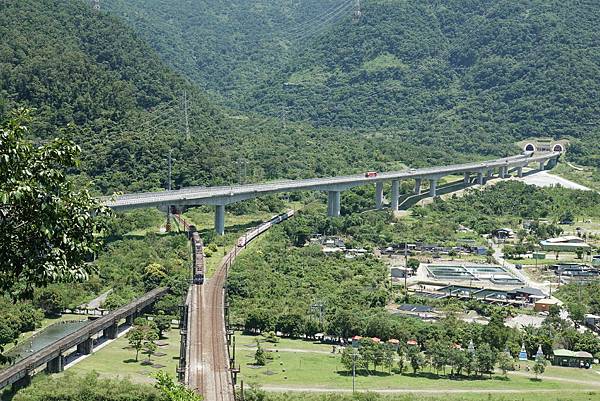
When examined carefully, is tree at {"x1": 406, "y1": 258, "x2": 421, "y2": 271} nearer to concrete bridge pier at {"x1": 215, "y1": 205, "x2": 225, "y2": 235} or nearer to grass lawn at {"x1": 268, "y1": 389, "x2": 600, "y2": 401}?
concrete bridge pier at {"x1": 215, "y1": 205, "x2": 225, "y2": 235}

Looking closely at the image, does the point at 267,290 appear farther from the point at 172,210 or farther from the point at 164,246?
the point at 172,210

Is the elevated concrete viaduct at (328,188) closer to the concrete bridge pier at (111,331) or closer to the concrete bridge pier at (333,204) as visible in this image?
the concrete bridge pier at (333,204)

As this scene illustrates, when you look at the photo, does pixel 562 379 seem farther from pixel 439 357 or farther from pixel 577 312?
pixel 577 312

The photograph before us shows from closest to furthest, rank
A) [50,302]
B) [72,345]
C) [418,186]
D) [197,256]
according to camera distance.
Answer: [72,345], [50,302], [197,256], [418,186]

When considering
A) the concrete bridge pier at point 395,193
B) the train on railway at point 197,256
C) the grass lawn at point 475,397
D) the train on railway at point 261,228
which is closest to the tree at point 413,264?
the train on railway at point 261,228

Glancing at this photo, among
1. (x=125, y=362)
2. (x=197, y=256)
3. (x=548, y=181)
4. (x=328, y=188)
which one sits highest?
(x=548, y=181)

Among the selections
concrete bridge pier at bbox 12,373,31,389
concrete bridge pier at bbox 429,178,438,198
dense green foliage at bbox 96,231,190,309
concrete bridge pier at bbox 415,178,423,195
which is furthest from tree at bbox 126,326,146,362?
concrete bridge pier at bbox 429,178,438,198

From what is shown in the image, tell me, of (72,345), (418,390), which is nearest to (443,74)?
(418,390)
